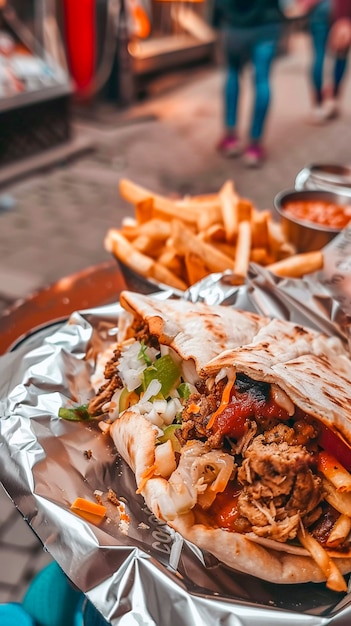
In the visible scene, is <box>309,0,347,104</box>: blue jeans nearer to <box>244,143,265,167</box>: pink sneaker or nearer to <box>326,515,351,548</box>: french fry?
<box>244,143,265,167</box>: pink sneaker

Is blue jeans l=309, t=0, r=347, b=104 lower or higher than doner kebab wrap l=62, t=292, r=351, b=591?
lower

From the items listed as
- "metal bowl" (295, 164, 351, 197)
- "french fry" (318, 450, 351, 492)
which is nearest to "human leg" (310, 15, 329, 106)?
"metal bowl" (295, 164, 351, 197)

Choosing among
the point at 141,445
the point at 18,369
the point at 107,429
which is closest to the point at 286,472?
the point at 141,445

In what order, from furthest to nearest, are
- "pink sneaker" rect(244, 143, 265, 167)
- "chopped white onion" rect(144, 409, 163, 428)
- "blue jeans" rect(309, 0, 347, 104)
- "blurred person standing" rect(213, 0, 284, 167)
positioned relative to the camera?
"blue jeans" rect(309, 0, 347, 104) → "pink sneaker" rect(244, 143, 265, 167) → "blurred person standing" rect(213, 0, 284, 167) → "chopped white onion" rect(144, 409, 163, 428)

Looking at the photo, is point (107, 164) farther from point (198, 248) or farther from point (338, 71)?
point (198, 248)

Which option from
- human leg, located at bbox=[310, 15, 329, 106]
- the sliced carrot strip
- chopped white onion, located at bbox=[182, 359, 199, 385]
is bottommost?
human leg, located at bbox=[310, 15, 329, 106]

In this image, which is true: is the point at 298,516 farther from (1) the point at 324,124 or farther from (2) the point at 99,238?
(1) the point at 324,124

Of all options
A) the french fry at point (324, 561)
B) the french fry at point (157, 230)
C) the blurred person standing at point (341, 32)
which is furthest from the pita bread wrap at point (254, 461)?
the blurred person standing at point (341, 32)
